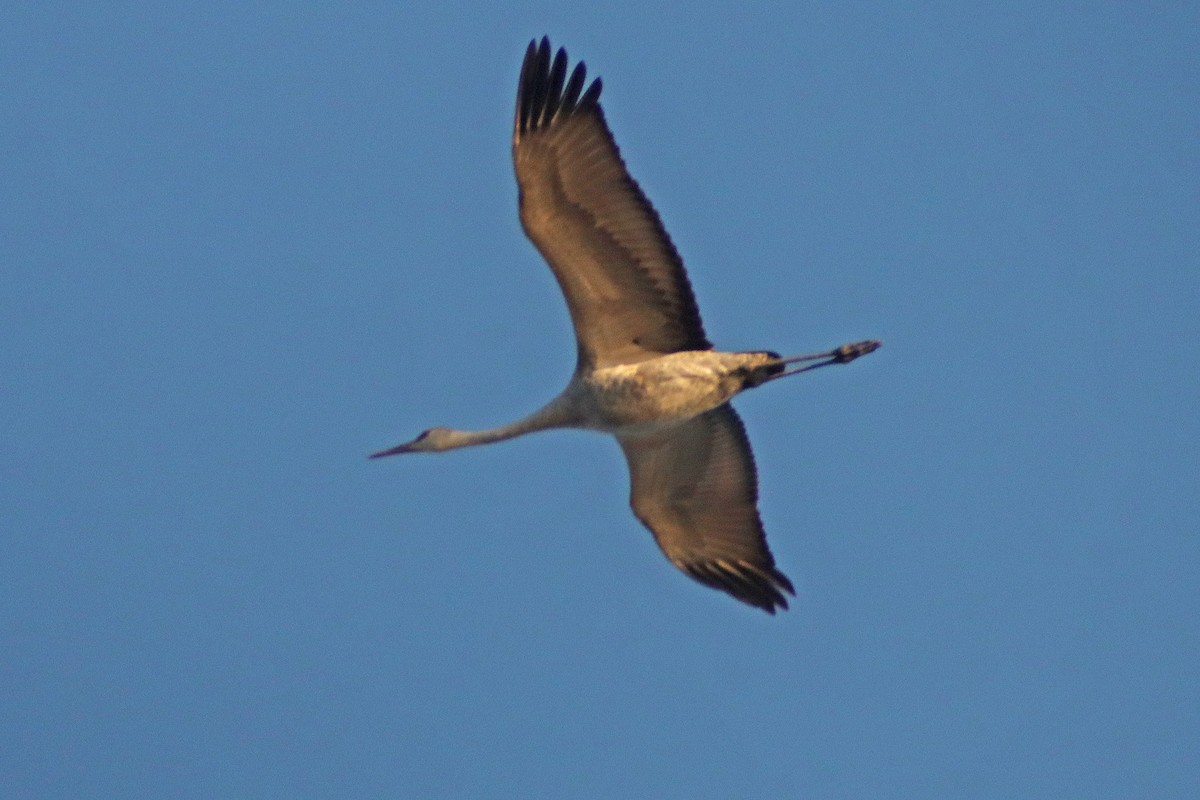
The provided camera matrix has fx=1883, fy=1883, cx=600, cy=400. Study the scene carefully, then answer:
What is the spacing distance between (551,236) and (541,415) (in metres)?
1.82

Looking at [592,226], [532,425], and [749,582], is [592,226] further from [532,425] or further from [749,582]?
[749,582]

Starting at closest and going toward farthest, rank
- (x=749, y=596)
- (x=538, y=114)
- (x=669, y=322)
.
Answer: (x=538, y=114), (x=669, y=322), (x=749, y=596)

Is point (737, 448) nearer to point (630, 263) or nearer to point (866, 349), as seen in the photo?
point (866, 349)

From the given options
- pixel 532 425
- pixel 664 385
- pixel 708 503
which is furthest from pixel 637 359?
pixel 708 503

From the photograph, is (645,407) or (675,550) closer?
(645,407)

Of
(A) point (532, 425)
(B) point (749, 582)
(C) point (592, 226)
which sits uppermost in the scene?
(C) point (592, 226)

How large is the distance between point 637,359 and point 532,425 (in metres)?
1.07

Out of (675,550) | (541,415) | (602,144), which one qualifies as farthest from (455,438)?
(602,144)

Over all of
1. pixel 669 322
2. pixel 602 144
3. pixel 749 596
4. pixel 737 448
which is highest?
pixel 602 144

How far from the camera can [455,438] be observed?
53.3 feet

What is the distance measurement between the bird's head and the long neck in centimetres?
7

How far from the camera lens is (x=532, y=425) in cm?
1577

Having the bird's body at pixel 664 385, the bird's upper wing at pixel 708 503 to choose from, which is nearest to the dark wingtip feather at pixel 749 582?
the bird's upper wing at pixel 708 503

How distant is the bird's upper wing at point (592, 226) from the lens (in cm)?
1416
